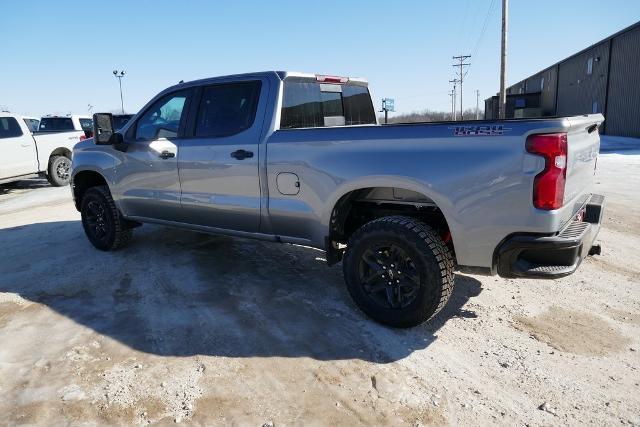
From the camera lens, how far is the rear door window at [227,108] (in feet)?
14.1

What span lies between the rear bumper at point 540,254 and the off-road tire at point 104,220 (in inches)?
171

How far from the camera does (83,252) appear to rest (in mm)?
5770

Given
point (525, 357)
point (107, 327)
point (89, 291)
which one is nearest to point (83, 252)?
point (89, 291)

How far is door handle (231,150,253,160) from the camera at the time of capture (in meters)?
4.15

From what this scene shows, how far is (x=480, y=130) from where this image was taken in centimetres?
299

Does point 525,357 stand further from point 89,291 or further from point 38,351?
point 89,291

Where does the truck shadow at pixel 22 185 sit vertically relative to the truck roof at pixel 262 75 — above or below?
below

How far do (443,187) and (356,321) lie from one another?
1276 mm

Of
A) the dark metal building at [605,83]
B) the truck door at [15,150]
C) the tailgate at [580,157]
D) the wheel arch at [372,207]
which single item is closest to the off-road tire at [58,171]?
the truck door at [15,150]

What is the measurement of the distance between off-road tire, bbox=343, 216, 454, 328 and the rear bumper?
0.38 metres

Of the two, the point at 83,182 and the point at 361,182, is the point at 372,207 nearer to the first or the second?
the point at 361,182

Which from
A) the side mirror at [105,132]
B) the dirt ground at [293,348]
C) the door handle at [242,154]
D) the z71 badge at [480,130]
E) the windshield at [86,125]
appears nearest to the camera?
the dirt ground at [293,348]

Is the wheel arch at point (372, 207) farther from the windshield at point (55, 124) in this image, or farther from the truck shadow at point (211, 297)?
the windshield at point (55, 124)

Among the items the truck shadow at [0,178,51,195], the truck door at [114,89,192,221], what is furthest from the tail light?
the truck shadow at [0,178,51,195]
